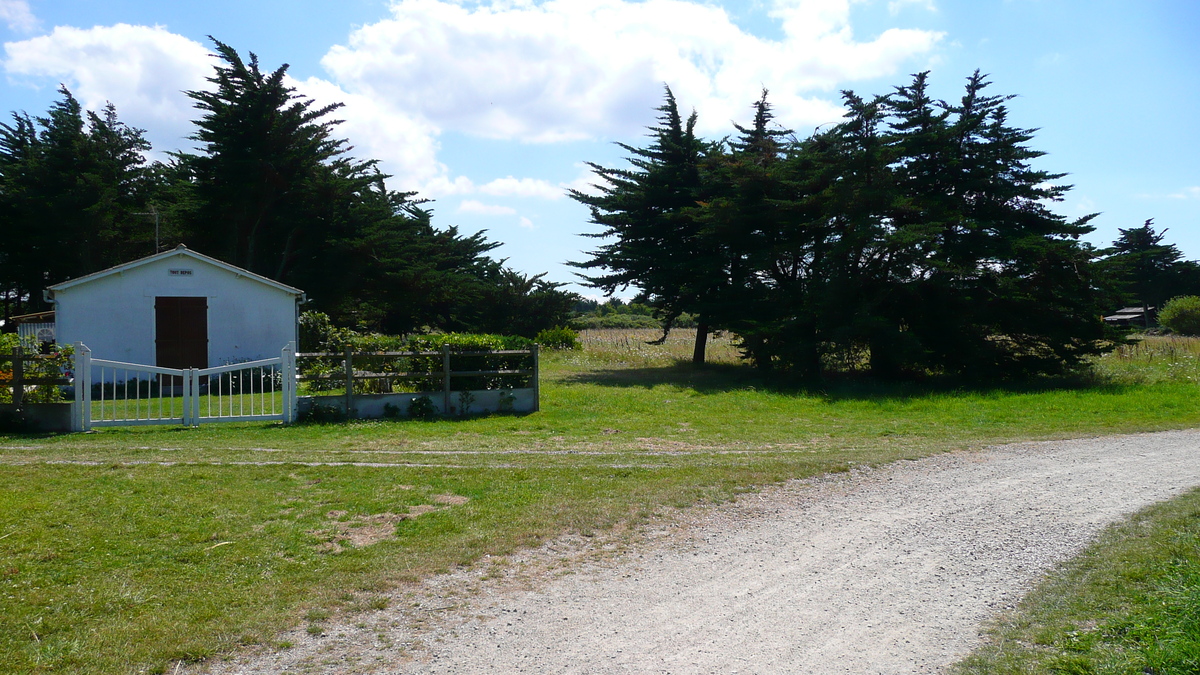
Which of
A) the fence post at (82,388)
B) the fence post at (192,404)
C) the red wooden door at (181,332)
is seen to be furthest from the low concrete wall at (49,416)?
the red wooden door at (181,332)

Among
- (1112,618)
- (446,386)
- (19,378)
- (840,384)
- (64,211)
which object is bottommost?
(1112,618)

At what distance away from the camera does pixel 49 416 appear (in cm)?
1173

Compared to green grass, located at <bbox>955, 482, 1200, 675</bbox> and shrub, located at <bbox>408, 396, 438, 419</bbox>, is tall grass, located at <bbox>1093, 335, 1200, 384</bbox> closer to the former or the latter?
green grass, located at <bbox>955, 482, 1200, 675</bbox>

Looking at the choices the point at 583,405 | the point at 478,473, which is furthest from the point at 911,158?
Answer: the point at 478,473

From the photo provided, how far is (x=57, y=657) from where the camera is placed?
3.84 m

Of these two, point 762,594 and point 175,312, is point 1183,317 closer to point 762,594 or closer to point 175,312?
point 762,594

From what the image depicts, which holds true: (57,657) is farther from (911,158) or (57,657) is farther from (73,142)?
(73,142)

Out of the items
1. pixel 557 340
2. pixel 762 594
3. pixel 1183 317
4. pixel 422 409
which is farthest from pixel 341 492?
pixel 1183 317

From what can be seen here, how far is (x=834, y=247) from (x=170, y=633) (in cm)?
2008

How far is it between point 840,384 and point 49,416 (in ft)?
58.6

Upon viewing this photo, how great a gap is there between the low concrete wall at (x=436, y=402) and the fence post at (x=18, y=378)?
→ 4.10 meters

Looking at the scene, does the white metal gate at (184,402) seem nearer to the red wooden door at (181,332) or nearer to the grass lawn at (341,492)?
the grass lawn at (341,492)

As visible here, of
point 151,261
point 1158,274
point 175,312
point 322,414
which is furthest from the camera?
point 1158,274

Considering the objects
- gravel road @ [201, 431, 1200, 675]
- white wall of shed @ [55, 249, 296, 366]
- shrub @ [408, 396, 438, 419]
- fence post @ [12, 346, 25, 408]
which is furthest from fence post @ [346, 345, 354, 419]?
Result: gravel road @ [201, 431, 1200, 675]
